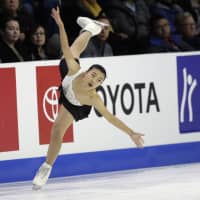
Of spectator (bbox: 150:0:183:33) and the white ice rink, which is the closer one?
the white ice rink

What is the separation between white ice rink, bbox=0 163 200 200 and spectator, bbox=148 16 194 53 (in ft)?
4.86

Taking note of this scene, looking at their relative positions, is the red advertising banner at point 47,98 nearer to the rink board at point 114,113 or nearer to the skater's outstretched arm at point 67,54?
the rink board at point 114,113

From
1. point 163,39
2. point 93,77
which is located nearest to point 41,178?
point 93,77

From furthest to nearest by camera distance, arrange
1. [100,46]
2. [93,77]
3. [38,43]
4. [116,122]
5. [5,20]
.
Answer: [100,46] → [38,43] → [5,20] → [93,77] → [116,122]

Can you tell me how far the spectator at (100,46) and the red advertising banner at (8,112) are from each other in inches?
44.7

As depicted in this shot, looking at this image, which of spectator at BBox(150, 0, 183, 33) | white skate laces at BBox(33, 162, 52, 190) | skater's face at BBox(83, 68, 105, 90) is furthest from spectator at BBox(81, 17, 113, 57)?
white skate laces at BBox(33, 162, 52, 190)

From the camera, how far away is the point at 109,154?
881cm

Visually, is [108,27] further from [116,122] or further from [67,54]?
[116,122]

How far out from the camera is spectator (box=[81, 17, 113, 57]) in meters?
9.05

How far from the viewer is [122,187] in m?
7.68

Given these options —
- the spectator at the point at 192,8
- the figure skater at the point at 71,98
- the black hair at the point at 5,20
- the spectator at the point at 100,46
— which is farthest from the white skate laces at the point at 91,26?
the spectator at the point at 192,8

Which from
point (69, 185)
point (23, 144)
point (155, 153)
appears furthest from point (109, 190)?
point (155, 153)

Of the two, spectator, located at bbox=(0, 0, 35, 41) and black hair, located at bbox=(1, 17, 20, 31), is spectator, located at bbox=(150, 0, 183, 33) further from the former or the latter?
black hair, located at bbox=(1, 17, 20, 31)

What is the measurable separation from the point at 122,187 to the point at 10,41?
1.82 meters
